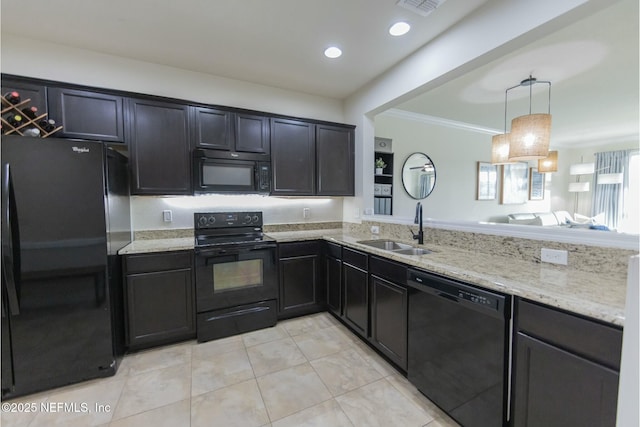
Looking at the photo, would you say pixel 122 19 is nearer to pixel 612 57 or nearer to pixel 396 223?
pixel 396 223

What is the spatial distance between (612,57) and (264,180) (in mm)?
3783

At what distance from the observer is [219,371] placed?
203 centimetres

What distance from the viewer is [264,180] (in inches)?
115

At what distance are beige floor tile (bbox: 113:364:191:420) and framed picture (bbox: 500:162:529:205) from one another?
6.41 meters

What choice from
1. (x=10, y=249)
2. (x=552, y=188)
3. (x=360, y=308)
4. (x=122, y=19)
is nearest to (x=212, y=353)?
(x=360, y=308)

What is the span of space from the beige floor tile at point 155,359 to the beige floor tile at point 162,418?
495 millimetres

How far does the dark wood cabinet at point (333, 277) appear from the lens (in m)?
2.71

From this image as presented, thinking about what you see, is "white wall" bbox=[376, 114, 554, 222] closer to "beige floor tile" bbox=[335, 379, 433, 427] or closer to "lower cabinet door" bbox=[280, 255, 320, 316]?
"lower cabinet door" bbox=[280, 255, 320, 316]

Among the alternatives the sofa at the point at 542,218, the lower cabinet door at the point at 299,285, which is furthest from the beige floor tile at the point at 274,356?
the sofa at the point at 542,218

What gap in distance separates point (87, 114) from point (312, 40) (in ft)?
6.78

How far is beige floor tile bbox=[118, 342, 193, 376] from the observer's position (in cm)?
207

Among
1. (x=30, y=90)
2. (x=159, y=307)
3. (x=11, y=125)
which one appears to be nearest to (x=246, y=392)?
(x=159, y=307)

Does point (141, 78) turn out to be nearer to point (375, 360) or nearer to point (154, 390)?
point (154, 390)

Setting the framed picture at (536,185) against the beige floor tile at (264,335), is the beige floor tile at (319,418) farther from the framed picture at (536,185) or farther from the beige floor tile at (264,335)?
the framed picture at (536,185)
